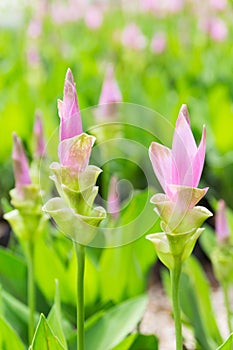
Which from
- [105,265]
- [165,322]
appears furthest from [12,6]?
[105,265]

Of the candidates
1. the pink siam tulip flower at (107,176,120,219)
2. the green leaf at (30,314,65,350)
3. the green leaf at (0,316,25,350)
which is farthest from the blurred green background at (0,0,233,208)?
the green leaf at (30,314,65,350)

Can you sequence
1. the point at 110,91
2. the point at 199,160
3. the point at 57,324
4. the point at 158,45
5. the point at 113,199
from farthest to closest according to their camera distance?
the point at 158,45, the point at 110,91, the point at 113,199, the point at 57,324, the point at 199,160

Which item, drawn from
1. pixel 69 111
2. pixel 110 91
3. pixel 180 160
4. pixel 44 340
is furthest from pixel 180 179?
pixel 110 91

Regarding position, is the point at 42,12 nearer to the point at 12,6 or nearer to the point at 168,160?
the point at 12,6

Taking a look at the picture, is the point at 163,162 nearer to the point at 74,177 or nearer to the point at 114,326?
the point at 74,177

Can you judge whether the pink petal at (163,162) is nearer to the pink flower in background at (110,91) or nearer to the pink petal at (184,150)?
the pink petal at (184,150)

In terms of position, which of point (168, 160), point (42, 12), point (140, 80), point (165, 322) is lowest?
point (165, 322)
